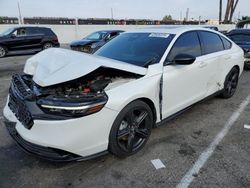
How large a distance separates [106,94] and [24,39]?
12.8 metres

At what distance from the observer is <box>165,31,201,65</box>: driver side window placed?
3516mm

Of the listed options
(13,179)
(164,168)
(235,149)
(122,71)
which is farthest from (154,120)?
(13,179)

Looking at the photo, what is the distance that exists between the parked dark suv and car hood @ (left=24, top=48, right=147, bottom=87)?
1140cm

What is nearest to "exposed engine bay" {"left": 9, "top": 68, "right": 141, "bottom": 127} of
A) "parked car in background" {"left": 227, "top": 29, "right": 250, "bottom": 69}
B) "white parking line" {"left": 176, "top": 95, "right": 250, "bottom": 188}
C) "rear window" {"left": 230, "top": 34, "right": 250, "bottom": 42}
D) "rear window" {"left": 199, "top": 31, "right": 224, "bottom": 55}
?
"white parking line" {"left": 176, "top": 95, "right": 250, "bottom": 188}

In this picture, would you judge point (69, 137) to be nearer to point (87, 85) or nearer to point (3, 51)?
point (87, 85)

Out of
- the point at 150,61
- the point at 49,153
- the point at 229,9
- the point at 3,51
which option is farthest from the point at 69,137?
the point at 229,9

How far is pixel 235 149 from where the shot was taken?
10.7ft

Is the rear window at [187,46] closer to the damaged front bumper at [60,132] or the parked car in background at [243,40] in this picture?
the damaged front bumper at [60,132]

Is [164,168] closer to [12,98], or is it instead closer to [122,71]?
[122,71]

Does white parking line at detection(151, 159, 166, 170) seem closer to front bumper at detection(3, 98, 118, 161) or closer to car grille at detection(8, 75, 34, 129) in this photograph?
front bumper at detection(3, 98, 118, 161)

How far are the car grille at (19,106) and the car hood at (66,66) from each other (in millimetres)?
268

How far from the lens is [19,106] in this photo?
2.70m

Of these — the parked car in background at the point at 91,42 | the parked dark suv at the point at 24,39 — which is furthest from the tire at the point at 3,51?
the parked car in background at the point at 91,42

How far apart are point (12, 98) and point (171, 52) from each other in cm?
229
